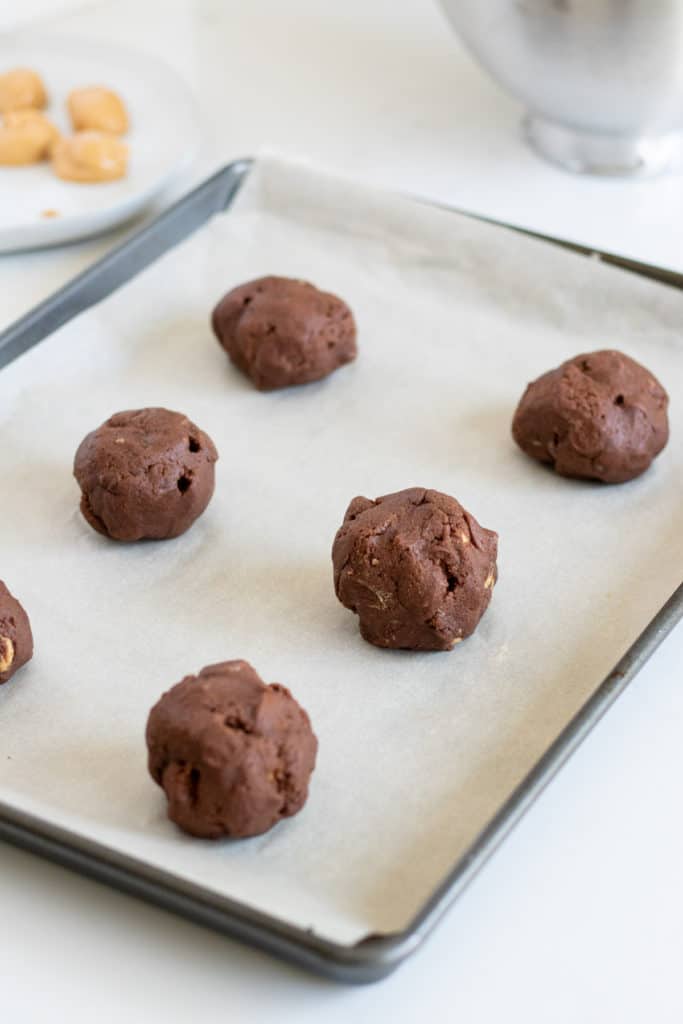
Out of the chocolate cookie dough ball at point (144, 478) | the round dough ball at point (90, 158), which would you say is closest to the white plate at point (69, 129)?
the round dough ball at point (90, 158)

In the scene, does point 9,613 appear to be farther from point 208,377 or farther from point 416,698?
point 208,377

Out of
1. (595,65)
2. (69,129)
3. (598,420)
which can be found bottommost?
(69,129)

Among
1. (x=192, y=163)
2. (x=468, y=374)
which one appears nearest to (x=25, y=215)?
(x=192, y=163)

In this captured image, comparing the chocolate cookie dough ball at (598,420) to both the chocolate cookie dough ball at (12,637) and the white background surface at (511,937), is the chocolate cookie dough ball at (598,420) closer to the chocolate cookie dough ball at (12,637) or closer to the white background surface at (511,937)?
the white background surface at (511,937)

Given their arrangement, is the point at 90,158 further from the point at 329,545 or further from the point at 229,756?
the point at 229,756

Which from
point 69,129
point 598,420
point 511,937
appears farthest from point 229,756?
point 69,129

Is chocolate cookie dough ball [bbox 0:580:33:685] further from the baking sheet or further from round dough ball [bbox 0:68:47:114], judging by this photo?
round dough ball [bbox 0:68:47:114]
